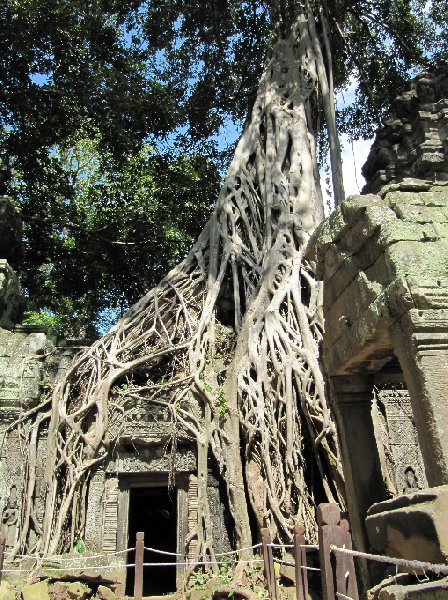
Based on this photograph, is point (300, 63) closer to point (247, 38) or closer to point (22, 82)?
point (247, 38)

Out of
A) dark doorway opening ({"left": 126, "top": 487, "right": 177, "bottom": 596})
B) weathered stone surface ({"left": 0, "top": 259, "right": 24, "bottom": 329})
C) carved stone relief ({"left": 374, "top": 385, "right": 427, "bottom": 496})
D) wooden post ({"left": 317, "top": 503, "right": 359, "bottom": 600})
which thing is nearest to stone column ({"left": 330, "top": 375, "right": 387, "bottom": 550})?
wooden post ({"left": 317, "top": 503, "right": 359, "bottom": 600})

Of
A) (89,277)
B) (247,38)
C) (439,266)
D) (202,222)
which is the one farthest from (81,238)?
(439,266)

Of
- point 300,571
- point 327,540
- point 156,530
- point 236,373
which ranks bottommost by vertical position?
point 300,571

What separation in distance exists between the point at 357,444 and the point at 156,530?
25.3 ft

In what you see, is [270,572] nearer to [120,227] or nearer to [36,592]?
[36,592]

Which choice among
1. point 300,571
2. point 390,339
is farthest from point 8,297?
point 390,339

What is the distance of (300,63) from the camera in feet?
30.6

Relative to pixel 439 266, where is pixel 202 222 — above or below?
above

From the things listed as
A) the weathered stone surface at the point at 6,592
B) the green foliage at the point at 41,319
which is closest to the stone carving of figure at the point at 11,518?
the weathered stone surface at the point at 6,592

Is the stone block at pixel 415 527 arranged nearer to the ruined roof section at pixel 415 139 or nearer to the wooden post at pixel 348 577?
the wooden post at pixel 348 577

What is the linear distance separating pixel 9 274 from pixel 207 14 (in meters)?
6.66

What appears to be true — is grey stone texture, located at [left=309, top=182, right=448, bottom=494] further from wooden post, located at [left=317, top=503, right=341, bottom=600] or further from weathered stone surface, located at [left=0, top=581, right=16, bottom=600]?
weathered stone surface, located at [left=0, top=581, right=16, bottom=600]

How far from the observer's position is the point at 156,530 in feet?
32.5

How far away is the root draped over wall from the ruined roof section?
93 cm
